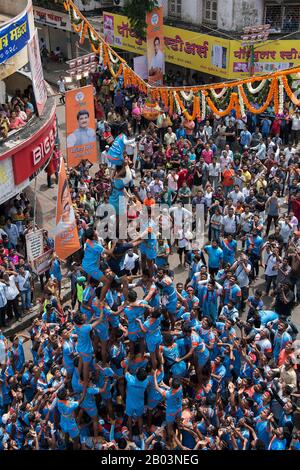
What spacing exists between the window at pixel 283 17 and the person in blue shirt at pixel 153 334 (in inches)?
761

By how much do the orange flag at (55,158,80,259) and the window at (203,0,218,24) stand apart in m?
14.5

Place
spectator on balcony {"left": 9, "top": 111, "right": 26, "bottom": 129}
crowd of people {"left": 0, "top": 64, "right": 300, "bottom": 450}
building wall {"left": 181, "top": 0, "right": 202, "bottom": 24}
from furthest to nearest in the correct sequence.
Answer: building wall {"left": 181, "top": 0, "right": 202, "bottom": 24} < spectator on balcony {"left": 9, "top": 111, "right": 26, "bottom": 129} < crowd of people {"left": 0, "top": 64, "right": 300, "bottom": 450}

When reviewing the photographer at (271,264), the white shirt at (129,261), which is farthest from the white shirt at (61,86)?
the photographer at (271,264)

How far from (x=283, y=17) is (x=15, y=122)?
1340cm

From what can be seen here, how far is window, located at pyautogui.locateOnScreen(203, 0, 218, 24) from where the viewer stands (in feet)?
89.2

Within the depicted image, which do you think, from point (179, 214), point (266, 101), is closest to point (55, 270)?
point (179, 214)

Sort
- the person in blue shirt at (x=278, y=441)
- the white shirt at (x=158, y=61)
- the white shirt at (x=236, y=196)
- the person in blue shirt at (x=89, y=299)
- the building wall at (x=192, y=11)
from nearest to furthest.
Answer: the person in blue shirt at (x=278, y=441), the person in blue shirt at (x=89, y=299), the white shirt at (x=236, y=196), the white shirt at (x=158, y=61), the building wall at (x=192, y=11)

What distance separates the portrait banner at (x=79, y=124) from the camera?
1691 cm

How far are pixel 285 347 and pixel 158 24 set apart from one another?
18425mm

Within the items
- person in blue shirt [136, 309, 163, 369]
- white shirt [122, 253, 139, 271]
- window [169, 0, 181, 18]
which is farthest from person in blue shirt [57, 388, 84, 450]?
window [169, 0, 181, 18]

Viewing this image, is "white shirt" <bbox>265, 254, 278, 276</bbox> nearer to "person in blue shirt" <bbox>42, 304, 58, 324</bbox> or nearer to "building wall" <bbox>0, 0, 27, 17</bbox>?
"person in blue shirt" <bbox>42, 304, 58, 324</bbox>

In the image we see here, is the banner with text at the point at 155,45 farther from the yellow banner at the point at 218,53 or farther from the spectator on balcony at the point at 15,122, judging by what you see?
the spectator on balcony at the point at 15,122
